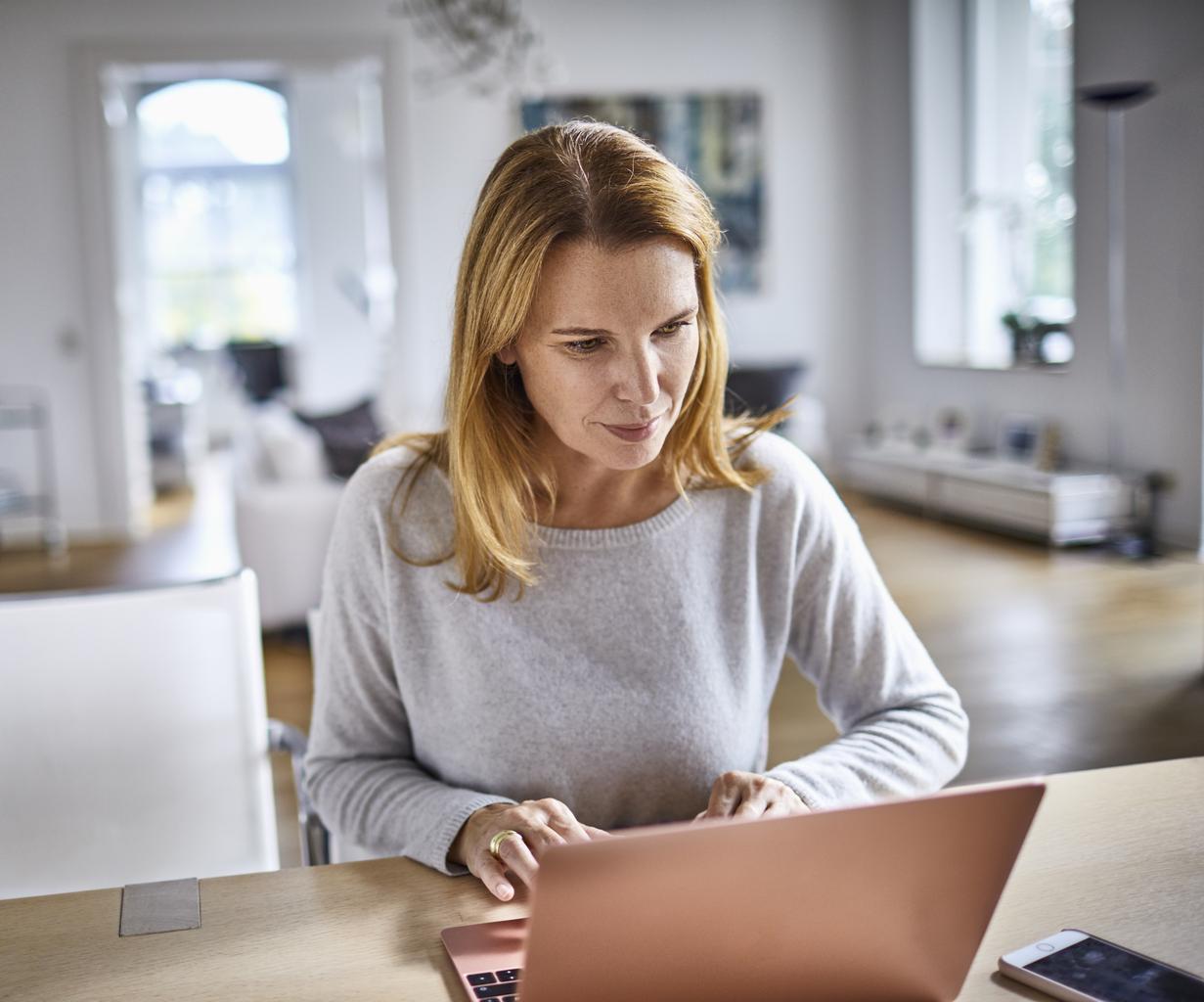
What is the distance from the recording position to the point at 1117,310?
5574 millimetres

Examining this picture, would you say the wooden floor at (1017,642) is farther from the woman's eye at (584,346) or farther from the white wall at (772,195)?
the woman's eye at (584,346)

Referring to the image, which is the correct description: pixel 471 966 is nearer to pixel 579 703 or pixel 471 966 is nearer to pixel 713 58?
pixel 579 703

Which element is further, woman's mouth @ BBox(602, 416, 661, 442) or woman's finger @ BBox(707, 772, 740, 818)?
woman's mouth @ BBox(602, 416, 661, 442)

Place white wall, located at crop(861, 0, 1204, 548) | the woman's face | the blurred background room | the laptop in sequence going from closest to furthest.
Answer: the laptop < the woman's face < the blurred background room < white wall, located at crop(861, 0, 1204, 548)

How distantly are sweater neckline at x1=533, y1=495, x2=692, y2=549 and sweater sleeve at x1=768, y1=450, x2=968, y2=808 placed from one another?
0.14 m

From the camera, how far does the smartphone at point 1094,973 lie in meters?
0.77

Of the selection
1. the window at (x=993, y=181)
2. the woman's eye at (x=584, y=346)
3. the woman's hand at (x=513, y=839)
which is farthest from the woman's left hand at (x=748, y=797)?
the window at (x=993, y=181)

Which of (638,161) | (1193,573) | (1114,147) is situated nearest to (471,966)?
(638,161)

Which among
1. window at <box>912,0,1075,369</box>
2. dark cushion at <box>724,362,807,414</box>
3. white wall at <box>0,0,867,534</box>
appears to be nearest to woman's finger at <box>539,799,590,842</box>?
white wall at <box>0,0,867,534</box>

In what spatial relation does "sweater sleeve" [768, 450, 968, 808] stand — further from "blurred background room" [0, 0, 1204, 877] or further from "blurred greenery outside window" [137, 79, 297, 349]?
"blurred greenery outside window" [137, 79, 297, 349]

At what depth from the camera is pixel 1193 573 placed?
16.3 feet

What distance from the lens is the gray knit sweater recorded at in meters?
1.22

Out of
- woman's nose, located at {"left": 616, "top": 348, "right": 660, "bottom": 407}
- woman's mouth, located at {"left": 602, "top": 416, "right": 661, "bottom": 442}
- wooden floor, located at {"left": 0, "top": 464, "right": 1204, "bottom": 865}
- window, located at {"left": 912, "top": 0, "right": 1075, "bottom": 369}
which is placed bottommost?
wooden floor, located at {"left": 0, "top": 464, "right": 1204, "bottom": 865}

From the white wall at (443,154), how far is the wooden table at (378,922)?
5.06 meters
